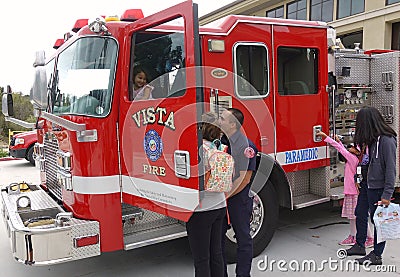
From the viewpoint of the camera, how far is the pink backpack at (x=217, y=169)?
122 inches

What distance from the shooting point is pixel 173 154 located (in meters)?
3.21

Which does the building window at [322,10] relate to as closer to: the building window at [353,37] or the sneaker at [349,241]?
the building window at [353,37]

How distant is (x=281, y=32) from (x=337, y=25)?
1270 centimetres

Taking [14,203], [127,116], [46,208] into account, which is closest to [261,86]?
[127,116]

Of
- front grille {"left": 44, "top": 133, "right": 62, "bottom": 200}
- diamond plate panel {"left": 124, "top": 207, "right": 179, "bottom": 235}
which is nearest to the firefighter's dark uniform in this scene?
diamond plate panel {"left": 124, "top": 207, "right": 179, "bottom": 235}

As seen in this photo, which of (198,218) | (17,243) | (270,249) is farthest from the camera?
(270,249)

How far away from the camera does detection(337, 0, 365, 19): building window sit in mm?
15180

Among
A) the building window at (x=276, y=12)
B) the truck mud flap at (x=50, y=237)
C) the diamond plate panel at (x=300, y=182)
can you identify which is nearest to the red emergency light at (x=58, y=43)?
the truck mud flap at (x=50, y=237)

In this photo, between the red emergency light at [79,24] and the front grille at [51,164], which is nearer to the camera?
the red emergency light at [79,24]

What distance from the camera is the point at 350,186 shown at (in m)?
4.82

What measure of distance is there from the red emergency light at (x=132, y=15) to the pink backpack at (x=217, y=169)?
62.5 inches

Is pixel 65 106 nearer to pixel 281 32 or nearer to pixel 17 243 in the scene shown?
pixel 17 243

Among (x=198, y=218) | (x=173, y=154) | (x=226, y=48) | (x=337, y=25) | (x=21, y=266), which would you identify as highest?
(x=337, y=25)

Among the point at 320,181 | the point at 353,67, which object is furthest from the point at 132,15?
the point at 353,67
